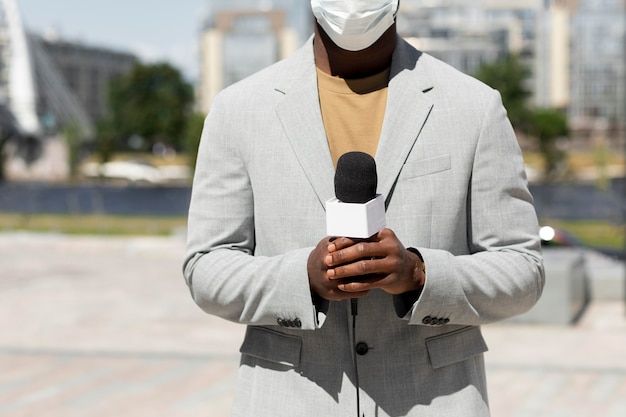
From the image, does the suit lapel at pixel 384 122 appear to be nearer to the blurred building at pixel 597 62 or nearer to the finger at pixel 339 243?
the finger at pixel 339 243

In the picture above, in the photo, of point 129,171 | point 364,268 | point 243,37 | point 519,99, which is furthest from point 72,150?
point 364,268

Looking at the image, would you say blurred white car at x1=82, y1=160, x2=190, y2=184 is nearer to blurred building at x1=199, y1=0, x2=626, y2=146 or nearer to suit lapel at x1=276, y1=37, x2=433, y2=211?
blurred building at x1=199, y1=0, x2=626, y2=146

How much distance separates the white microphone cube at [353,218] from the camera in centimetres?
162

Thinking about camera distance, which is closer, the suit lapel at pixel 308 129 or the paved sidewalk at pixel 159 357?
the suit lapel at pixel 308 129

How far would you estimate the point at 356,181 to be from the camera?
5.45ft

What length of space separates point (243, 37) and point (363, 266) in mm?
114568

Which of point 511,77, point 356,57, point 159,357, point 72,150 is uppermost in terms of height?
point 511,77

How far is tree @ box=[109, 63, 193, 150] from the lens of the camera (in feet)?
301

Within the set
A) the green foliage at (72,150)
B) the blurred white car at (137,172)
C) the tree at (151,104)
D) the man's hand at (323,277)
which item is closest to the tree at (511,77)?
the blurred white car at (137,172)

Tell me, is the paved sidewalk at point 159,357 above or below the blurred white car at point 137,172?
above

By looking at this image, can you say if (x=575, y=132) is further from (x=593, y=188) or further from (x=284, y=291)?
(x=284, y=291)

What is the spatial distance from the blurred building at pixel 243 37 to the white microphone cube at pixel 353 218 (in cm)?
10692

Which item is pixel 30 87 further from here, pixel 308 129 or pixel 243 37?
pixel 308 129

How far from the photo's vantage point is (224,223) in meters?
2.02
